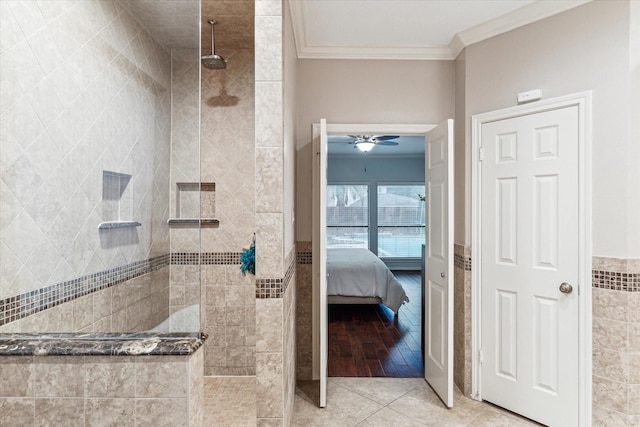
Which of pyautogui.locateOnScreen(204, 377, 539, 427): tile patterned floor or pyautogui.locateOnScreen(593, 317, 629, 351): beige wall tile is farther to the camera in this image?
pyautogui.locateOnScreen(204, 377, 539, 427): tile patterned floor

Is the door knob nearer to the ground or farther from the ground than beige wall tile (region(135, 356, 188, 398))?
farther from the ground

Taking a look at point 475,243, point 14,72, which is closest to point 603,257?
point 475,243

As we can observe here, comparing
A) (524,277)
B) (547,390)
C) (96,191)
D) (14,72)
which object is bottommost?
(547,390)

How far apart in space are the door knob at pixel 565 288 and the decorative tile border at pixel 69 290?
230 cm

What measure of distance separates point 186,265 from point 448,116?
2.45 m

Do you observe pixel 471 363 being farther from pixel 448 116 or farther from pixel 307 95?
pixel 307 95

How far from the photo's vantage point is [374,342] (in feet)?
12.6

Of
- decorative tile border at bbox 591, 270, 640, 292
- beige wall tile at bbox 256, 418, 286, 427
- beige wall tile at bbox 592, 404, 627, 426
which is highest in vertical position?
decorative tile border at bbox 591, 270, 640, 292

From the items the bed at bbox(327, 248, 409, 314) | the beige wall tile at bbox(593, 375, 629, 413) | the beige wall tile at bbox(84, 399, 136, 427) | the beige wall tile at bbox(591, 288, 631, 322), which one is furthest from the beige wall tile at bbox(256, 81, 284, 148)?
the bed at bbox(327, 248, 409, 314)

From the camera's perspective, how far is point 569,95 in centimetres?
224

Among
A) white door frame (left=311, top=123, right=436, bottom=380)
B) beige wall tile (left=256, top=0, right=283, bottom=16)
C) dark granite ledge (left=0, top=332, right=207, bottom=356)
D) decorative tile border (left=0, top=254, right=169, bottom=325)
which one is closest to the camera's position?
dark granite ledge (left=0, top=332, right=207, bottom=356)

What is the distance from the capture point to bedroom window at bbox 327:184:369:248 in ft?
26.5

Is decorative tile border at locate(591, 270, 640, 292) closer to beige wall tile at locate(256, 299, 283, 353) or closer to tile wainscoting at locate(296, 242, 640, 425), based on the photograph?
tile wainscoting at locate(296, 242, 640, 425)

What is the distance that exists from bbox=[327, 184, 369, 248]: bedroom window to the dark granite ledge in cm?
688
